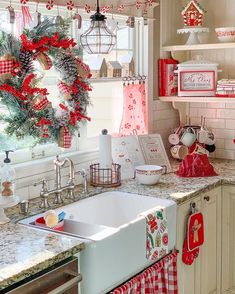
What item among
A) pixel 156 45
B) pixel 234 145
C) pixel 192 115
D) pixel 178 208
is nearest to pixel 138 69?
pixel 156 45

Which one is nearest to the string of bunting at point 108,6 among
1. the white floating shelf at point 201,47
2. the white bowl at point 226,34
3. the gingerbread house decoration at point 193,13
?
the gingerbread house decoration at point 193,13

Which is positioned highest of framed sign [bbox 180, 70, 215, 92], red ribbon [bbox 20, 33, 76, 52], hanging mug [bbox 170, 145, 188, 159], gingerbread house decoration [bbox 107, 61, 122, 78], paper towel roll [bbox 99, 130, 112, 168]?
red ribbon [bbox 20, 33, 76, 52]

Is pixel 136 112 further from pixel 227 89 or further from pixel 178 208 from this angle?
pixel 178 208

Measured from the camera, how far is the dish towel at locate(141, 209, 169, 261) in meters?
2.69

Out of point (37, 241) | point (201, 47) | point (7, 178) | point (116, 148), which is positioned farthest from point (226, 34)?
point (37, 241)

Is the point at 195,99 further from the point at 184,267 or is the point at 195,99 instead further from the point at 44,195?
the point at 44,195

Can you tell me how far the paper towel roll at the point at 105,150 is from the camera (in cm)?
334

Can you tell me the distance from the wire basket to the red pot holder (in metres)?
0.53

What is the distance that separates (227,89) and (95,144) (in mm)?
1065

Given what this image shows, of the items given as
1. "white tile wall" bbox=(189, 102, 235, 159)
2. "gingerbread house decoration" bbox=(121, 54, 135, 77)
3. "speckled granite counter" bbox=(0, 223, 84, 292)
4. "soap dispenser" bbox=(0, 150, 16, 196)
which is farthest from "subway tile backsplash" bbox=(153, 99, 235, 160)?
"speckled granite counter" bbox=(0, 223, 84, 292)

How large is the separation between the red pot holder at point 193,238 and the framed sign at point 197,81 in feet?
3.73

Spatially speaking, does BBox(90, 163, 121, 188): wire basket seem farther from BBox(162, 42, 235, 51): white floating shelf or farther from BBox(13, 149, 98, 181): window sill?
BBox(162, 42, 235, 51): white floating shelf

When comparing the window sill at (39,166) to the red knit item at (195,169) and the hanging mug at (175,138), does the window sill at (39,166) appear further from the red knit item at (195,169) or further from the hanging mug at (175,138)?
the hanging mug at (175,138)

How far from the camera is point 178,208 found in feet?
10.00
